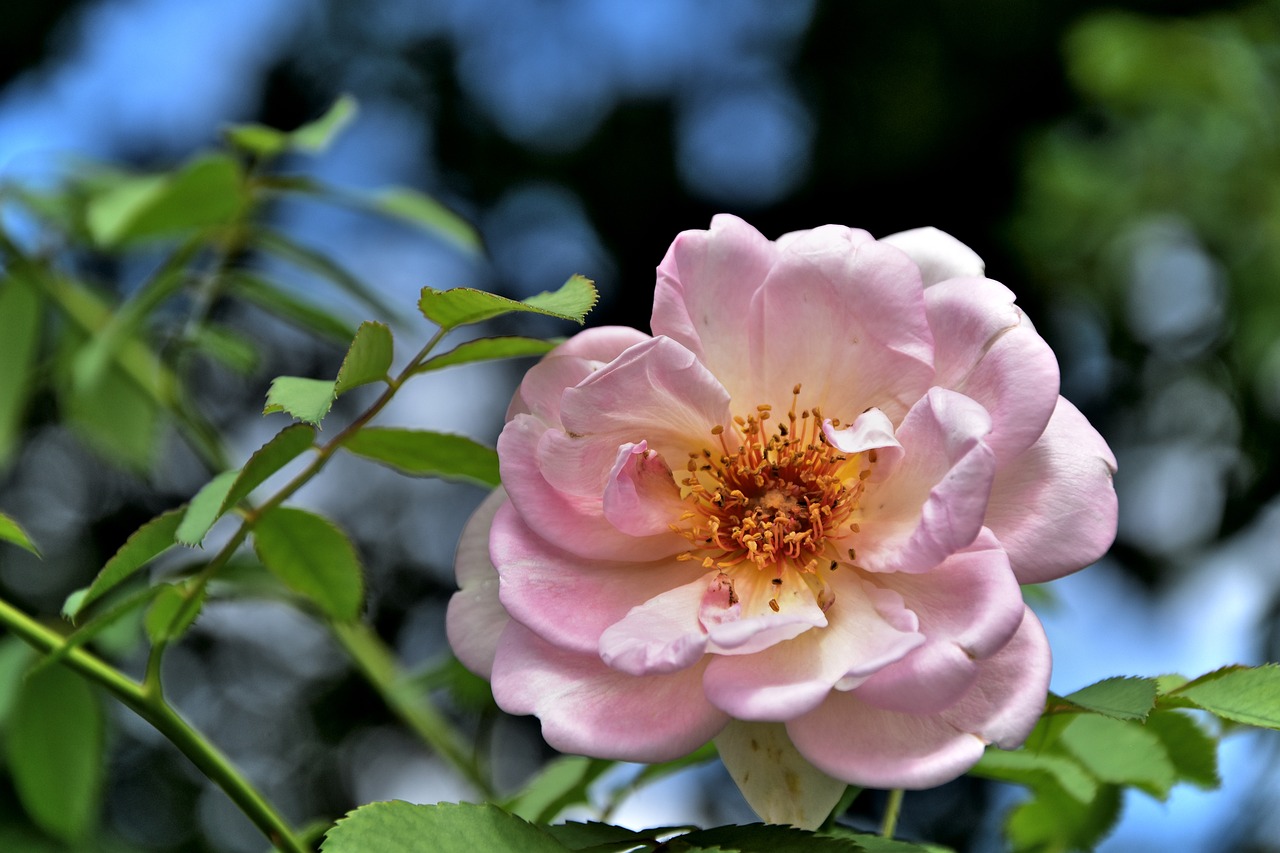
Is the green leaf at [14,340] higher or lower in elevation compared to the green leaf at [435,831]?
lower

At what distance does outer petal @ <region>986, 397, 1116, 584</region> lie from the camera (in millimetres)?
520

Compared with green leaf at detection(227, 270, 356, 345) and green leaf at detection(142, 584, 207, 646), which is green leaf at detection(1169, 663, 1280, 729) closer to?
green leaf at detection(142, 584, 207, 646)

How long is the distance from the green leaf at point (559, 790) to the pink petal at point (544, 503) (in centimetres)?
13

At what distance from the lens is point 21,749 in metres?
0.84

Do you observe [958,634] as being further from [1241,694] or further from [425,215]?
[425,215]

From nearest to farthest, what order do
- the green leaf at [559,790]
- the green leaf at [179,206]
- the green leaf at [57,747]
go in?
1. the green leaf at [559,790]
2. the green leaf at [57,747]
3. the green leaf at [179,206]

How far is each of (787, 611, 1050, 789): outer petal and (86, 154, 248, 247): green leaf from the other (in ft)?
2.50

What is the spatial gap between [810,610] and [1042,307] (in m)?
3.21

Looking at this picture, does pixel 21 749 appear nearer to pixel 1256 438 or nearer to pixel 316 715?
pixel 316 715

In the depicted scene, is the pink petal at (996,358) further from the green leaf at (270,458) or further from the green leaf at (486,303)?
the green leaf at (270,458)

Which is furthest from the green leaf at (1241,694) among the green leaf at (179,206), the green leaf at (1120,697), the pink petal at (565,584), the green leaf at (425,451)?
the green leaf at (179,206)

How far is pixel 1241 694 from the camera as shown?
0.52m

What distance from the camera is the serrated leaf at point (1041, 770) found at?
0.64 metres

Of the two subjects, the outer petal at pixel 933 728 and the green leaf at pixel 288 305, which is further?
the green leaf at pixel 288 305
